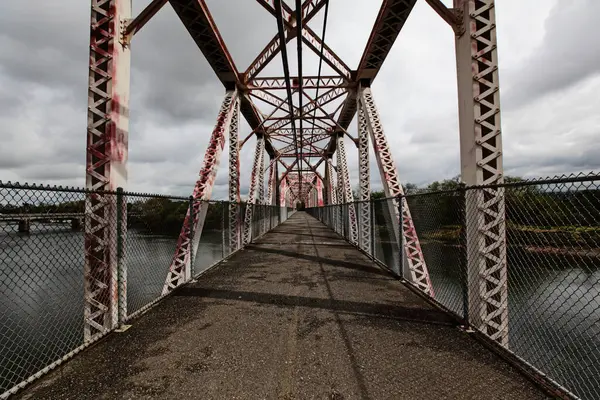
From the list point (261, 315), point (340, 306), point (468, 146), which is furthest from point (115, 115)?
point (468, 146)

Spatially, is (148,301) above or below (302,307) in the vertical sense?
below

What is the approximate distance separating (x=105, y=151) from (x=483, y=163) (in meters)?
6.15

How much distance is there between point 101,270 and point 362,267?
5566 mm

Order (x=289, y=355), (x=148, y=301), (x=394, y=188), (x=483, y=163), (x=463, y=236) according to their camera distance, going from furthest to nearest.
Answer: (x=148, y=301), (x=394, y=188), (x=483, y=163), (x=463, y=236), (x=289, y=355)

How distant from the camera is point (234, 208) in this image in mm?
11445

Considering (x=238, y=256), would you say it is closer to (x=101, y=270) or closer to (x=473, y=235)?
(x=101, y=270)

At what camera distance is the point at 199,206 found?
A: 7742 millimetres

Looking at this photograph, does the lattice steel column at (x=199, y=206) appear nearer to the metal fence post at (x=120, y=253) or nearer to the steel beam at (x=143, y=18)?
A: the metal fence post at (x=120, y=253)

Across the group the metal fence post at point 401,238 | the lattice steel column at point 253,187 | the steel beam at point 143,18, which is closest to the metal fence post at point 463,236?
the metal fence post at point 401,238

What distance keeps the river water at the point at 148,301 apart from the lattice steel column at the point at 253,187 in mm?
2689

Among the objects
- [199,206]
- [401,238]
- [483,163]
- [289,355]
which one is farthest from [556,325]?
[199,206]

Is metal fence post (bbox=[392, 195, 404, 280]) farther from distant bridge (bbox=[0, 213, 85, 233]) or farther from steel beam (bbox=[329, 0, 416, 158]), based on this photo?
distant bridge (bbox=[0, 213, 85, 233])

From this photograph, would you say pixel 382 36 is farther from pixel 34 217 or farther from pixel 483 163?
pixel 34 217

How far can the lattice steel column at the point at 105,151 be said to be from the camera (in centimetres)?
430
